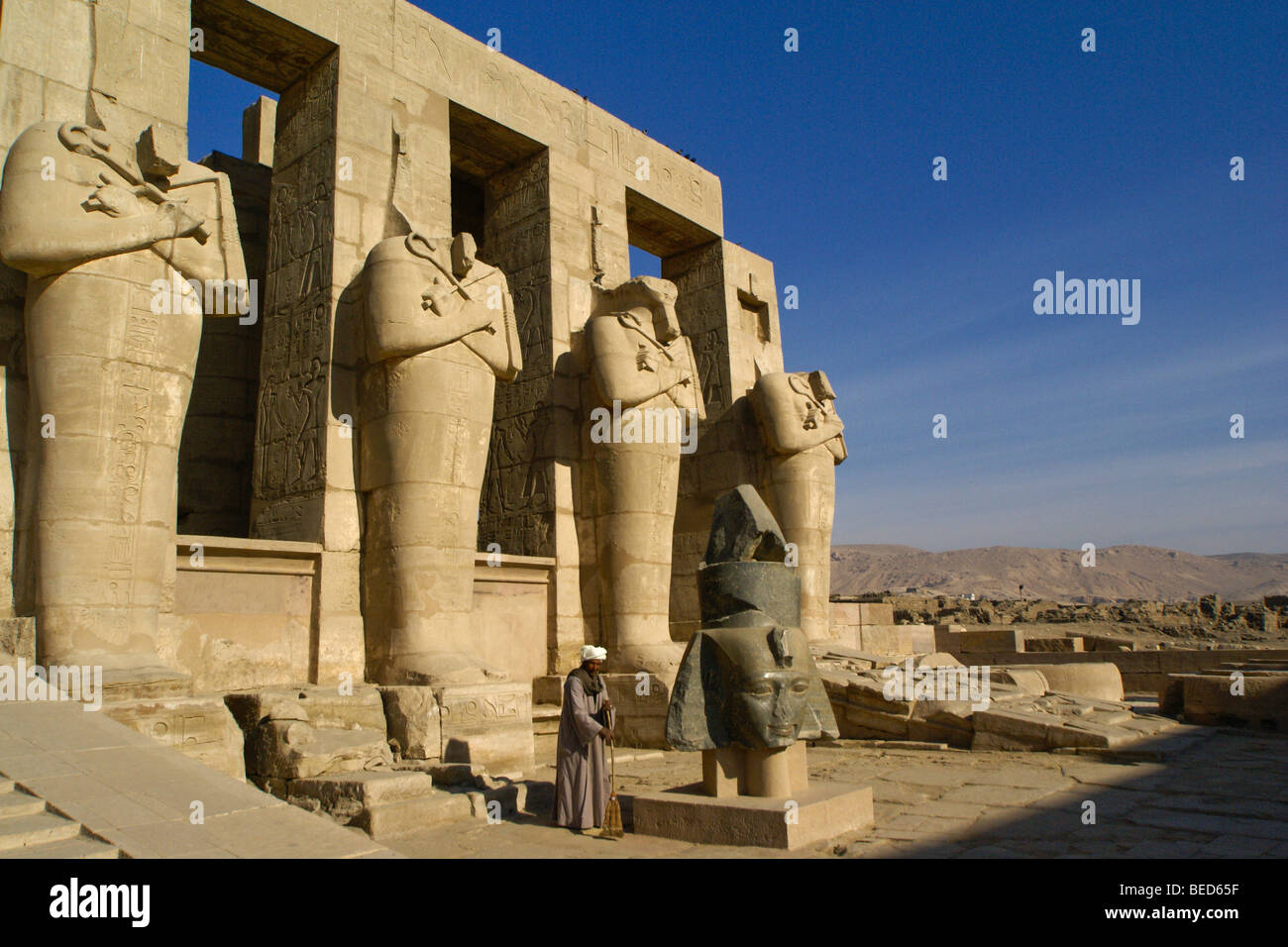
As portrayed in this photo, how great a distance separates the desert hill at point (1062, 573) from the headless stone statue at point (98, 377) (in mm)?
83516

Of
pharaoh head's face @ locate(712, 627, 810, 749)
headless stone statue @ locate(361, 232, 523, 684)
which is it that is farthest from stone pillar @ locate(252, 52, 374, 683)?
pharaoh head's face @ locate(712, 627, 810, 749)

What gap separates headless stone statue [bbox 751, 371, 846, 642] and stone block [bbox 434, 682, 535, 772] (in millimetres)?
4661

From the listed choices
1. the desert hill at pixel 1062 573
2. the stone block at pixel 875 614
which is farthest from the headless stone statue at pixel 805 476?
the desert hill at pixel 1062 573

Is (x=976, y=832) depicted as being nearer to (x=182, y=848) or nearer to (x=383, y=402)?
(x=182, y=848)

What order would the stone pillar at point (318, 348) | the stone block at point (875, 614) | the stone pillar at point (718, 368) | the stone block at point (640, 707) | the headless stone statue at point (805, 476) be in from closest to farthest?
1. the stone pillar at point (318, 348)
2. the stone block at point (640, 707)
3. the headless stone statue at point (805, 476)
4. the stone pillar at point (718, 368)
5. the stone block at point (875, 614)

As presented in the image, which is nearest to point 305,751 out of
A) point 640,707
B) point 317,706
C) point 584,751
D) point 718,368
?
Result: point 317,706

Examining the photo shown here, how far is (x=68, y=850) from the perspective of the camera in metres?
3.08

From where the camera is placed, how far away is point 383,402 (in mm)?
7180

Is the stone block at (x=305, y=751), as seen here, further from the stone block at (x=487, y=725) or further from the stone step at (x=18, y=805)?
the stone step at (x=18, y=805)

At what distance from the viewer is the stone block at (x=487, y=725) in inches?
246

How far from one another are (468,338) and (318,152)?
7.16 ft

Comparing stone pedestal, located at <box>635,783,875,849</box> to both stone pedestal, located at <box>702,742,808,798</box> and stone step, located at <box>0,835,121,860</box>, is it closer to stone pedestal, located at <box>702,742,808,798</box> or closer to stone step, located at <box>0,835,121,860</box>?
stone pedestal, located at <box>702,742,808,798</box>

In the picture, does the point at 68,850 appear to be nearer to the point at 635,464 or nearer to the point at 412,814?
the point at 412,814

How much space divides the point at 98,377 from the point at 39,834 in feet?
10.4
